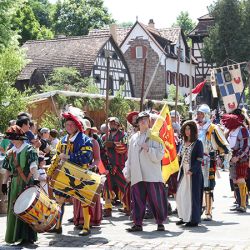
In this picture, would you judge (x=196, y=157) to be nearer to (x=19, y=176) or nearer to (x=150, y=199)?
(x=150, y=199)

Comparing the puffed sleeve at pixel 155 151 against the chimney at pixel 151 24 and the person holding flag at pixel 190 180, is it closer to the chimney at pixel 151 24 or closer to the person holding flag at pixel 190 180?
the person holding flag at pixel 190 180

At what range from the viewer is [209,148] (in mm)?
11188

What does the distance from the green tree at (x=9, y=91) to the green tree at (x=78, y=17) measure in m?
51.3

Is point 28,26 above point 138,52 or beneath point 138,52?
above

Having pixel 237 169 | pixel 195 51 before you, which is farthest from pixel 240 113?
pixel 195 51

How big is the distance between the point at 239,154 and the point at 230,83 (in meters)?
9.05

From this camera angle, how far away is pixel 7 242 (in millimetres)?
8570

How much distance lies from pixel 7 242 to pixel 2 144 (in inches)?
161

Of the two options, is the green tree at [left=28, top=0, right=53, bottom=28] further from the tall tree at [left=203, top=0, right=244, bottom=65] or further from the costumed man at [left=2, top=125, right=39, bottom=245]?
the costumed man at [left=2, top=125, right=39, bottom=245]

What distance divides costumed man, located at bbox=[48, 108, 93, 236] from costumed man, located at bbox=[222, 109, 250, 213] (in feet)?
11.6

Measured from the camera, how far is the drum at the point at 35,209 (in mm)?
8273

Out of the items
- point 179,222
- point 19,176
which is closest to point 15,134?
point 19,176

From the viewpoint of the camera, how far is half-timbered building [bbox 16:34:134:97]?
47.4 metres

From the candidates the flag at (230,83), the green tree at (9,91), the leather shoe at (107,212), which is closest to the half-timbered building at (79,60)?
the flag at (230,83)
